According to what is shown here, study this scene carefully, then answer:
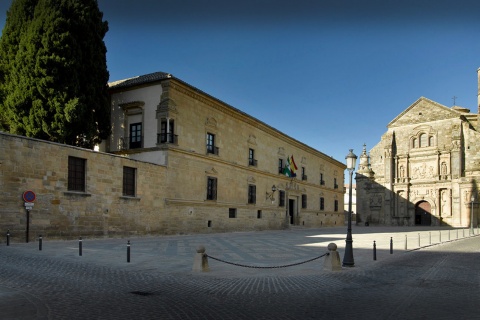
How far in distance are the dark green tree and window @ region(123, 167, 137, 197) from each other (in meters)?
3.82

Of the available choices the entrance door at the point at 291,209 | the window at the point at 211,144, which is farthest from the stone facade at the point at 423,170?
the window at the point at 211,144

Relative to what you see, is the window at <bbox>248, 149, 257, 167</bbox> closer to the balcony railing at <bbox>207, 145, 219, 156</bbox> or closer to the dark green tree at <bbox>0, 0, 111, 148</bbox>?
the balcony railing at <bbox>207, 145, 219, 156</bbox>

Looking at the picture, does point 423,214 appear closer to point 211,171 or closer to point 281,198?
point 281,198

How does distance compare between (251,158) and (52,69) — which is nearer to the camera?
(52,69)

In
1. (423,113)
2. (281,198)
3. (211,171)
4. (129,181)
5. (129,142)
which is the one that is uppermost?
(423,113)

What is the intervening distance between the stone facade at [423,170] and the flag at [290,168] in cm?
2097

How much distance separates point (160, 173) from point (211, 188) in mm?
5794

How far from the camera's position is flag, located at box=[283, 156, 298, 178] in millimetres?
40506

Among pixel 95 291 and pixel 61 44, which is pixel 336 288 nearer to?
pixel 95 291

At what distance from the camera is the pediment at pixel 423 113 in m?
53.5

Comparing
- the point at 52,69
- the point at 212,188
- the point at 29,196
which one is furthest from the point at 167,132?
the point at 29,196

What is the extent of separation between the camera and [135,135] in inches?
1027

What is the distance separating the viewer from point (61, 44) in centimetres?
2180

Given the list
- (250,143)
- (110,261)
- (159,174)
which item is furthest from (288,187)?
(110,261)
